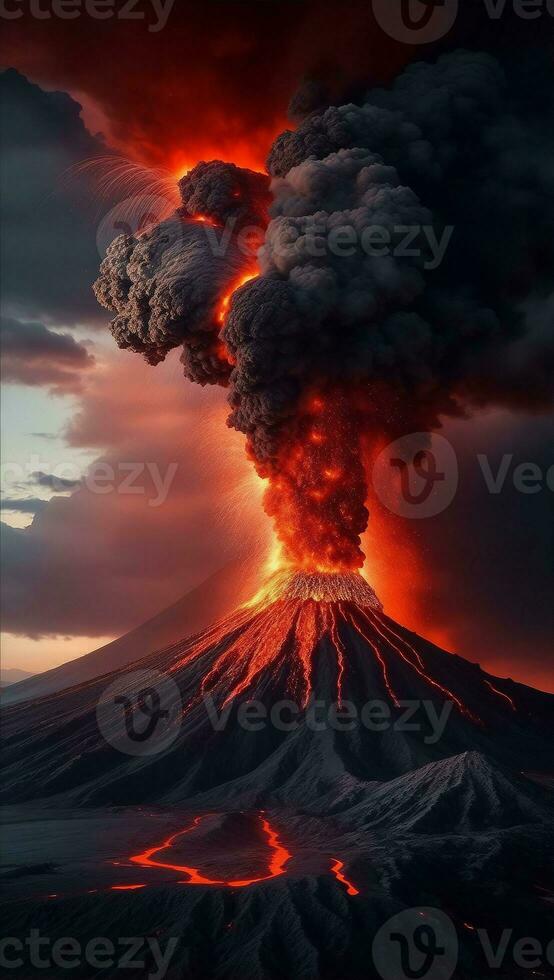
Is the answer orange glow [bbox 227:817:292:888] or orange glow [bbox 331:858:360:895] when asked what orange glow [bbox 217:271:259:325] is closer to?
orange glow [bbox 227:817:292:888]

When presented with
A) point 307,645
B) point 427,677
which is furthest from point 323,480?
point 427,677

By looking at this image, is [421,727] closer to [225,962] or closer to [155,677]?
[155,677]

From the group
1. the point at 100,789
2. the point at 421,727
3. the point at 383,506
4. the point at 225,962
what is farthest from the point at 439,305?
the point at 225,962

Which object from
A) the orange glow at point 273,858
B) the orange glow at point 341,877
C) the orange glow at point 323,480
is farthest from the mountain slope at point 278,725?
the orange glow at point 341,877

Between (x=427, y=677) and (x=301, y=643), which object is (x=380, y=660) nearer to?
(x=427, y=677)

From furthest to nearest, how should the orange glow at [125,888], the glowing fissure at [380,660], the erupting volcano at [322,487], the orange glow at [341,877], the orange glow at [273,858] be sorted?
the glowing fissure at [380,660] → the erupting volcano at [322,487] → the orange glow at [273,858] → the orange glow at [125,888] → the orange glow at [341,877]

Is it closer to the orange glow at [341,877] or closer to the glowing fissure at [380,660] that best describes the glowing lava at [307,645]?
the glowing fissure at [380,660]

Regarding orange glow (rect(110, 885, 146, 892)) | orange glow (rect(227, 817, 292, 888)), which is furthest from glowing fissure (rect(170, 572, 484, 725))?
orange glow (rect(110, 885, 146, 892))
